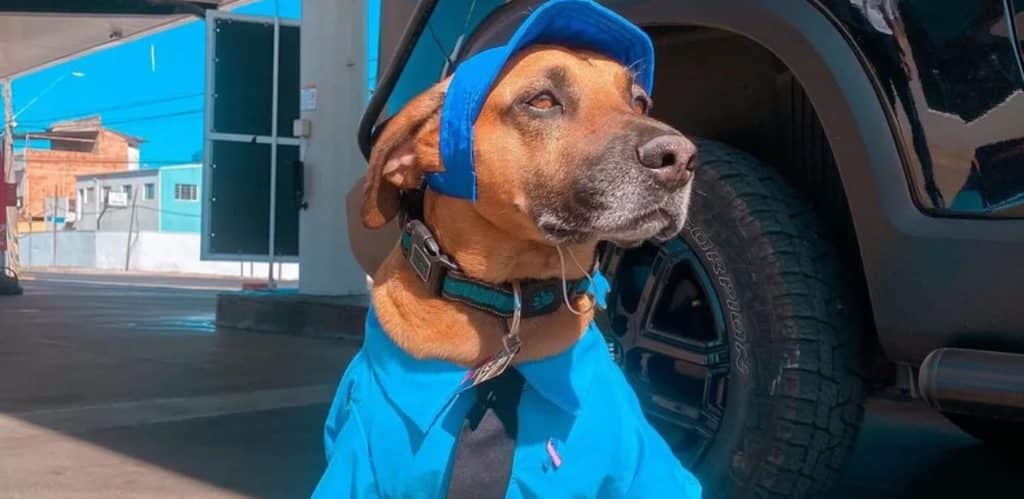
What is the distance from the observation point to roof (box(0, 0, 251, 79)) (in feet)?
45.1

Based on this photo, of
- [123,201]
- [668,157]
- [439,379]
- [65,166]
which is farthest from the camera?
[65,166]

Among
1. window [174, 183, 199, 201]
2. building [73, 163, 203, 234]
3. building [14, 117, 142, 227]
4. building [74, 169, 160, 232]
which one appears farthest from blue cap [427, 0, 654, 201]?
building [14, 117, 142, 227]

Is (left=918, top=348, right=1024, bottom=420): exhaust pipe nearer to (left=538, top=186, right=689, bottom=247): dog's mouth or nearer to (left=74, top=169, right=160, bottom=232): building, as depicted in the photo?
(left=538, top=186, right=689, bottom=247): dog's mouth

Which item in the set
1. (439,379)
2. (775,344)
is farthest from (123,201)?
(439,379)

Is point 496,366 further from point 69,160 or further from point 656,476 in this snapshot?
point 69,160

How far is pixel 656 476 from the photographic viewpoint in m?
2.12

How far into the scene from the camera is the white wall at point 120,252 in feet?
177

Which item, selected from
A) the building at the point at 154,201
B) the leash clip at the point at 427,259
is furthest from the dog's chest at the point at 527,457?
the building at the point at 154,201

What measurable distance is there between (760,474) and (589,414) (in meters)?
0.74

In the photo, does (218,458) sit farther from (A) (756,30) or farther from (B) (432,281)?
(A) (756,30)

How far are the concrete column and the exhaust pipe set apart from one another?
682 centimetres

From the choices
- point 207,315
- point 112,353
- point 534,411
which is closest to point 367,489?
point 534,411

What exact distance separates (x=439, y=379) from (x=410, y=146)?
1.57 feet

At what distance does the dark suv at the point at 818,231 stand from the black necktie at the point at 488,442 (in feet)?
2.44
